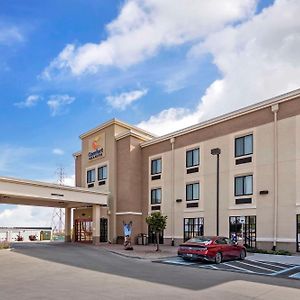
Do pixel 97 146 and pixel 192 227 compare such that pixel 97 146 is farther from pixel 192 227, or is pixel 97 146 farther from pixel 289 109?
pixel 289 109

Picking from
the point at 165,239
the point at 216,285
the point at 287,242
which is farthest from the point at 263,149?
the point at 216,285

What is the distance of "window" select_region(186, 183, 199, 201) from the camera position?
101 ft

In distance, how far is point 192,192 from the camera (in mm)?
31219

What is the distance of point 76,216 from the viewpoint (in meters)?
39.2

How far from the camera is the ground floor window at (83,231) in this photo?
3722 cm

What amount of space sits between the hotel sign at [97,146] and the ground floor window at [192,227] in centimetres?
1129

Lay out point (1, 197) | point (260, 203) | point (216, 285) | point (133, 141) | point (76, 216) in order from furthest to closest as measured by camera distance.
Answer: point (76, 216) < point (133, 141) < point (1, 197) < point (260, 203) < point (216, 285)

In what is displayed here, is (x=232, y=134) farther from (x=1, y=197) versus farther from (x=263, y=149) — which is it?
(x=1, y=197)

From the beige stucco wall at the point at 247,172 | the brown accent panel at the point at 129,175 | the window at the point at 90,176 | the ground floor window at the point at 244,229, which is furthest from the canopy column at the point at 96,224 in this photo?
the ground floor window at the point at 244,229

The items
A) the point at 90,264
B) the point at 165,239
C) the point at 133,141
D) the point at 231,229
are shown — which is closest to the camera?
the point at 90,264

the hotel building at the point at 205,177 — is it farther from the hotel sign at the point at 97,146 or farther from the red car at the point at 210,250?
the red car at the point at 210,250

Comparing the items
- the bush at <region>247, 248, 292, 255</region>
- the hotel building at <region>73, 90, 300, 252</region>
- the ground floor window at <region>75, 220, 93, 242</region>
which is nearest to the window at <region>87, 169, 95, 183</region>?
the hotel building at <region>73, 90, 300, 252</region>

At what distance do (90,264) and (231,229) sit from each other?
506 inches

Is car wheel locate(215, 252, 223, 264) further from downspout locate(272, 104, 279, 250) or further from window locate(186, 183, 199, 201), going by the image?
window locate(186, 183, 199, 201)
